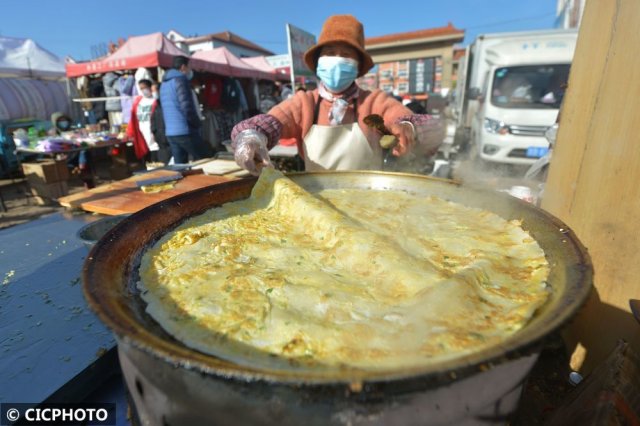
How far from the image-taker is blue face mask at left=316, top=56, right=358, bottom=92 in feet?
9.27

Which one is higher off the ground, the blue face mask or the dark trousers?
the blue face mask

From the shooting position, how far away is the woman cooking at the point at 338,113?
9.12ft

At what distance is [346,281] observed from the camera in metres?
1.38

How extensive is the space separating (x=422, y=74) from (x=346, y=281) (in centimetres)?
3181

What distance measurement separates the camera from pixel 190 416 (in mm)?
976

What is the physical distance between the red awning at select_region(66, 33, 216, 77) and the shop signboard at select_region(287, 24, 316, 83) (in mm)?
3756

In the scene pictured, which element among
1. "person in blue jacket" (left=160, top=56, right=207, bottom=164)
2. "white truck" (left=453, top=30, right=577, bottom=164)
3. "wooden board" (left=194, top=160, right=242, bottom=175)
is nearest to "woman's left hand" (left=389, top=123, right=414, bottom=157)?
"wooden board" (left=194, top=160, right=242, bottom=175)

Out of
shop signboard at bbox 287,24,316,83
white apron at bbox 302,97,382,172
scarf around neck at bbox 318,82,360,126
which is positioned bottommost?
white apron at bbox 302,97,382,172

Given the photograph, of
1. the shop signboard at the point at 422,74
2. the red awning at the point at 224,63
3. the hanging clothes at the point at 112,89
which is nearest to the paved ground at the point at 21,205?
the hanging clothes at the point at 112,89

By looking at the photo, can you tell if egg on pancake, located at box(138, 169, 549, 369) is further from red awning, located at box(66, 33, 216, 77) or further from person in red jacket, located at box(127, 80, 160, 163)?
red awning, located at box(66, 33, 216, 77)

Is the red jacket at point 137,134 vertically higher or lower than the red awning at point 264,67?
lower

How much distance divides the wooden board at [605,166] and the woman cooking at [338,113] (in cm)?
95

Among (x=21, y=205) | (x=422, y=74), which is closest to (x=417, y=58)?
(x=422, y=74)

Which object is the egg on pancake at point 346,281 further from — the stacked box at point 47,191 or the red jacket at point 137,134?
the stacked box at point 47,191
